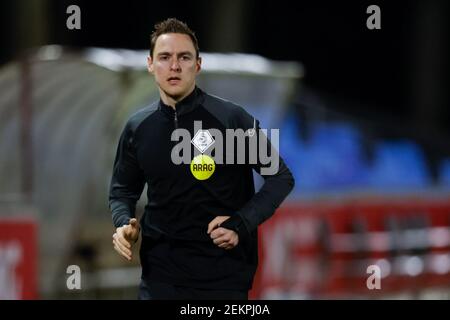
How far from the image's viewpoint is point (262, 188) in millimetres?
5004

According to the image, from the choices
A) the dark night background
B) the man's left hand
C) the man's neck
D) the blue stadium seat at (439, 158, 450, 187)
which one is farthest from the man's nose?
the dark night background

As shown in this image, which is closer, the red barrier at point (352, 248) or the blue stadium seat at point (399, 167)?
the red barrier at point (352, 248)

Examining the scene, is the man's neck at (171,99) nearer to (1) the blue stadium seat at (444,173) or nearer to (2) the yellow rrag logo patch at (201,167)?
(2) the yellow rrag logo patch at (201,167)

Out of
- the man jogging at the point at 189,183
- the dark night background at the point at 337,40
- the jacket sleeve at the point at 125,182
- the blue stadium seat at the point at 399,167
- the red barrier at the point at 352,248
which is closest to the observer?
the man jogging at the point at 189,183

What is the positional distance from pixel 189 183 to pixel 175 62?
440mm

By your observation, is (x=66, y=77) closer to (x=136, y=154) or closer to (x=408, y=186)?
(x=408, y=186)

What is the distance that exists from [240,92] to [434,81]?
14.5 meters

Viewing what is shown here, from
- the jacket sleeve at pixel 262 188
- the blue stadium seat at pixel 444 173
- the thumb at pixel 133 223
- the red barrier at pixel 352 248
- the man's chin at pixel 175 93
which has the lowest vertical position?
the red barrier at pixel 352 248

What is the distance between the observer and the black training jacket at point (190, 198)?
16.1 ft

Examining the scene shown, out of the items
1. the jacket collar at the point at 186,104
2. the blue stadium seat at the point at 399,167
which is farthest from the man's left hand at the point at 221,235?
the blue stadium seat at the point at 399,167

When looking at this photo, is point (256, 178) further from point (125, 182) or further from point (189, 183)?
point (189, 183)

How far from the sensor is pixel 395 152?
1375cm
